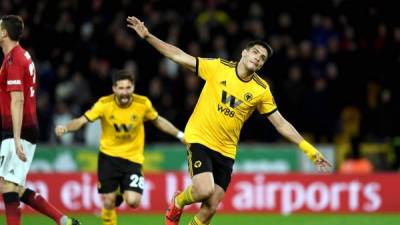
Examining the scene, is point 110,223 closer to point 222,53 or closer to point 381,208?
point 381,208

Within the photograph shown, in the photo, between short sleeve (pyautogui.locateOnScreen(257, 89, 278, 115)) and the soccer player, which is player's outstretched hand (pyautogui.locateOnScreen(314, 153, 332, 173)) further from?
the soccer player

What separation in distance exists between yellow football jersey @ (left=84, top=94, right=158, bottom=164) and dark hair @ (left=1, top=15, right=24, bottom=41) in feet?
6.57

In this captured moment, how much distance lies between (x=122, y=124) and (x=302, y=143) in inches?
102

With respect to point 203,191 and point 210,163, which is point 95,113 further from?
point 203,191

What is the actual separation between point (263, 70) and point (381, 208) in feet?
11.0

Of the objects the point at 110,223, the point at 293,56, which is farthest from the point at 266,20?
the point at 110,223

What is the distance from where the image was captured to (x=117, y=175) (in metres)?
11.5

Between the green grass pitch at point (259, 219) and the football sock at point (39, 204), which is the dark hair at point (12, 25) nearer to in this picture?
the football sock at point (39, 204)

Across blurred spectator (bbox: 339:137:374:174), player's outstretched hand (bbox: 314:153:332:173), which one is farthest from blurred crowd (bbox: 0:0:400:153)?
player's outstretched hand (bbox: 314:153:332:173)

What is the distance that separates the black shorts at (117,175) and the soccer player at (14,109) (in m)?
1.80

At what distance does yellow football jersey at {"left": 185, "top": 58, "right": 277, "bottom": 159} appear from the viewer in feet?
32.1

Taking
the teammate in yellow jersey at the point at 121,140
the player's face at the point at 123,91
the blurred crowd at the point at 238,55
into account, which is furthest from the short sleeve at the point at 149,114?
the blurred crowd at the point at 238,55

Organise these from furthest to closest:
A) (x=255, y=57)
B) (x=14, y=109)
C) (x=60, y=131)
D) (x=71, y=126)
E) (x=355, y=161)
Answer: (x=355, y=161), (x=71, y=126), (x=60, y=131), (x=255, y=57), (x=14, y=109)

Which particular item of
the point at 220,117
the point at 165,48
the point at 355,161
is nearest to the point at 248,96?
the point at 220,117
